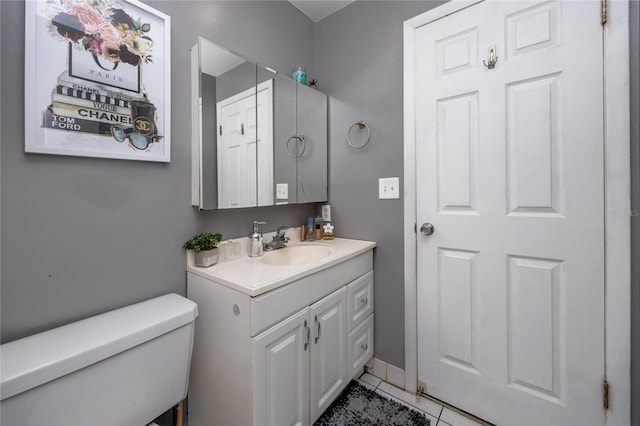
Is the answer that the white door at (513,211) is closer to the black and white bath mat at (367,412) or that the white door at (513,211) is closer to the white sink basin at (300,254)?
the black and white bath mat at (367,412)

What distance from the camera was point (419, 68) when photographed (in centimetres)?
153

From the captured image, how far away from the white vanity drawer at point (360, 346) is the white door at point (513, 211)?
0.30 metres

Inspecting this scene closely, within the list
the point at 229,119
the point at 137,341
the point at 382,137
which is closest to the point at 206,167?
the point at 229,119

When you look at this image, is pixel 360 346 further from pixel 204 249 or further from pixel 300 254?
pixel 204 249

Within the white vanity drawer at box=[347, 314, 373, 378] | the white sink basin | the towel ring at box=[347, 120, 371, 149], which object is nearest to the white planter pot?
the white sink basin

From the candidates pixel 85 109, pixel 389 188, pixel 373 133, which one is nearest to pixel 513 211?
pixel 389 188

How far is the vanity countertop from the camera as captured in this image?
3.33 ft

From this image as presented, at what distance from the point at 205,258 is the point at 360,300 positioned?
2.96 ft

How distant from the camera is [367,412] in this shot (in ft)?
4.72

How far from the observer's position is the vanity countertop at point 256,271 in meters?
1.01

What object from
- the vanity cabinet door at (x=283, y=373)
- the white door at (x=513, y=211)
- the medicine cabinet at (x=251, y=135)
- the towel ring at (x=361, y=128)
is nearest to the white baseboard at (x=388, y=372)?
→ the white door at (x=513, y=211)

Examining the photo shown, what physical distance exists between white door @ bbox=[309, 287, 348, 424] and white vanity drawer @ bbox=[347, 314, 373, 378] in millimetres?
60

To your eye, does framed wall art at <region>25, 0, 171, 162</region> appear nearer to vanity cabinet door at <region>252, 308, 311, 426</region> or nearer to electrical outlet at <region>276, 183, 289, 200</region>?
electrical outlet at <region>276, 183, 289, 200</region>

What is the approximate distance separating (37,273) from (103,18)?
0.94 meters
